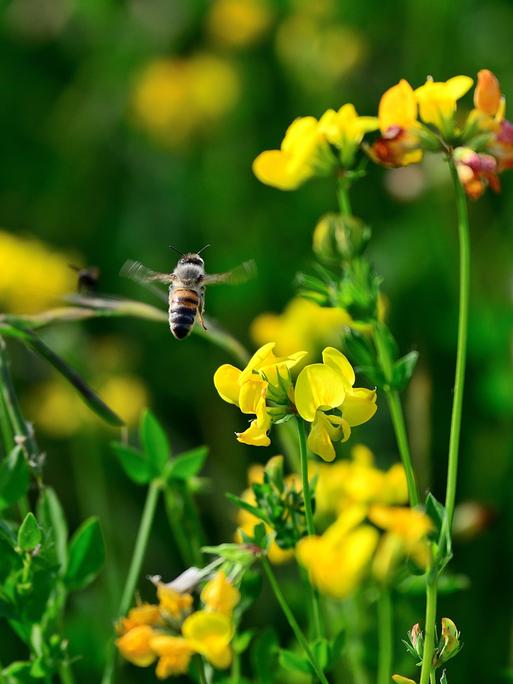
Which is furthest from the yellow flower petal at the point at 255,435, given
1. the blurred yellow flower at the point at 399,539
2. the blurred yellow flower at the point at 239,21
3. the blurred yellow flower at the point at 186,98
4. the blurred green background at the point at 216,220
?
the blurred yellow flower at the point at 239,21

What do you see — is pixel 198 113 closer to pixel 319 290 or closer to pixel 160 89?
pixel 160 89

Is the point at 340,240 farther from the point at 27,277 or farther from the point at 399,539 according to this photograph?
the point at 27,277

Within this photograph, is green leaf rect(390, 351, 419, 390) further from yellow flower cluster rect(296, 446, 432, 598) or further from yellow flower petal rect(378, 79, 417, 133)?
yellow flower petal rect(378, 79, 417, 133)

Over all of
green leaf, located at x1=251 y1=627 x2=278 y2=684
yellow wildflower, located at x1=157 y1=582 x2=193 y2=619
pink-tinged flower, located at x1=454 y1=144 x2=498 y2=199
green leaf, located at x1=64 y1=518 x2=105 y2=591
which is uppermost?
pink-tinged flower, located at x1=454 y1=144 x2=498 y2=199

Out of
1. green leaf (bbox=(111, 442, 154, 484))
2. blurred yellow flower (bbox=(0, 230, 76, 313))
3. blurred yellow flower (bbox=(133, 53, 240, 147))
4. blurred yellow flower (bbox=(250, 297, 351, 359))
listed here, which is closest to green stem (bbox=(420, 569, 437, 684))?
green leaf (bbox=(111, 442, 154, 484))

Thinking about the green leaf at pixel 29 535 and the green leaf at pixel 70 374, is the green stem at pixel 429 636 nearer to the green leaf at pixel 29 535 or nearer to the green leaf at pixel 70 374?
the green leaf at pixel 29 535

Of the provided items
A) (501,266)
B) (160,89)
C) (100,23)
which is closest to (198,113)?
(160,89)
